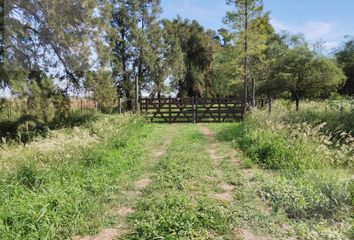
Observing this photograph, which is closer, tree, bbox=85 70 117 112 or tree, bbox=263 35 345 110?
tree, bbox=85 70 117 112

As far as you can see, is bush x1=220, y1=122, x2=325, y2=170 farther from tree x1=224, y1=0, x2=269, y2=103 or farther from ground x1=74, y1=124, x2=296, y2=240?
tree x1=224, y1=0, x2=269, y2=103

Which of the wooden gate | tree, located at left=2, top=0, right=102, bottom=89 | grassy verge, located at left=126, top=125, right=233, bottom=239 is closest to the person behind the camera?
grassy verge, located at left=126, top=125, right=233, bottom=239

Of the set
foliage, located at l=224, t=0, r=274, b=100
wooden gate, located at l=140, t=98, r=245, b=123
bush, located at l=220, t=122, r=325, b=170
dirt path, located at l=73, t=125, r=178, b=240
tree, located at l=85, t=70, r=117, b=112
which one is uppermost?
foliage, located at l=224, t=0, r=274, b=100

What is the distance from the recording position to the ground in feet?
11.8

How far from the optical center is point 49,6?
1234 cm

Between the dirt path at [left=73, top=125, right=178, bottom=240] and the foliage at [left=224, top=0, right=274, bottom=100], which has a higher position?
the foliage at [left=224, top=0, right=274, bottom=100]

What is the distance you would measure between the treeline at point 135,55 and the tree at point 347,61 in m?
0.09

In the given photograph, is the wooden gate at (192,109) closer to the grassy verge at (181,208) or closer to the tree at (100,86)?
the tree at (100,86)

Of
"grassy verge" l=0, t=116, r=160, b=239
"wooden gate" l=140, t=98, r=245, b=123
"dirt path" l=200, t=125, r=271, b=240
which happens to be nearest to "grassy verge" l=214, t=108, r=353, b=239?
"dirt path" l=200, t=125, r=271, b=240

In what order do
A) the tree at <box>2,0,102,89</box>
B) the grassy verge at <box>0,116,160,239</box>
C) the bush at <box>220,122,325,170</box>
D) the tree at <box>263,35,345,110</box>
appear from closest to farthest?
the grassy verge at <box>0,116,160,239</box> → the bush at <box>220,122,325,170</box> → the tree at <box>2,0,102,89</box> → the tree at <box>263,35,345,110</box>

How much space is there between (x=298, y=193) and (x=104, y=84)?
1204 centimetres

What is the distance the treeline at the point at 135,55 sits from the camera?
1214 cm

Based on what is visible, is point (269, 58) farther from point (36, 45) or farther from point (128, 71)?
point (36, 45)

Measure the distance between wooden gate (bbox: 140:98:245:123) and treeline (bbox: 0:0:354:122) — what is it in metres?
1.19
